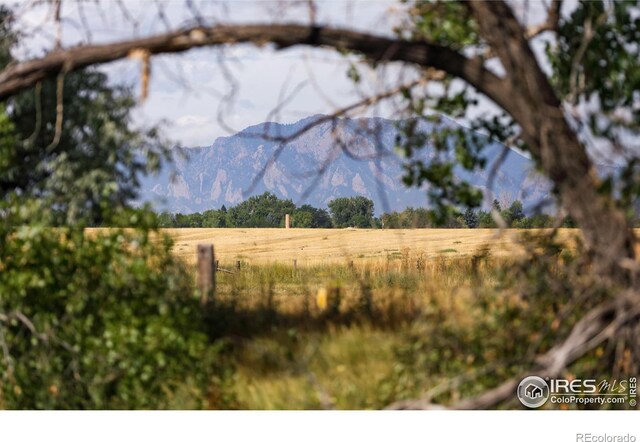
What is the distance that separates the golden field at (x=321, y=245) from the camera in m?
27.4

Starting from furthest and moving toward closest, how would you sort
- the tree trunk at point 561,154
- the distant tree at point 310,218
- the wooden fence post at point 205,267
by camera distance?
the distant tree at point 310,218 → the wooden fence post at point 205,267 → the tree trunk at point 561,154

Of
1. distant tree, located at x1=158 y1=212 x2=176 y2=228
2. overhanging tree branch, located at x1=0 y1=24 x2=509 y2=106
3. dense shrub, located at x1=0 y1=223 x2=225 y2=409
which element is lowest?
dense shrub, located at x1=0 y1=223 x2=225 y2=409

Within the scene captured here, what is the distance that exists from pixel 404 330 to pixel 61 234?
3416mm

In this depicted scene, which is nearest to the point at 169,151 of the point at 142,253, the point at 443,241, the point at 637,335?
the point at 142,253

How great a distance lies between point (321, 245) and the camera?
117 feet

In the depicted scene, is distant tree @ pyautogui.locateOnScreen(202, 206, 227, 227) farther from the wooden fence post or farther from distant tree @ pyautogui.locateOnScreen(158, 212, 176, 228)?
distant tree @ pyautogui.locateOnScreen(158, 212, 176, 228)

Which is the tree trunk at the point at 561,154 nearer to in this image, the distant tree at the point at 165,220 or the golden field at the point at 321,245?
the distant tree at the point at 165,220

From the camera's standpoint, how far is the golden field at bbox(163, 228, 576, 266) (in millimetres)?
27438

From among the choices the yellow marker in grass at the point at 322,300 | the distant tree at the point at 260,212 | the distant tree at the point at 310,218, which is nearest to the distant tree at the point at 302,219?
the distant tree at the point at 310,218

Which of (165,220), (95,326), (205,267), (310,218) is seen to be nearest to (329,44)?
(165,220)

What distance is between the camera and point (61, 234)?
30.0 feet

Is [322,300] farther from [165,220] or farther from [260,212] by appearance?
[260,212]

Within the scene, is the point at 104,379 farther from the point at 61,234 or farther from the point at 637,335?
the point at 637,335

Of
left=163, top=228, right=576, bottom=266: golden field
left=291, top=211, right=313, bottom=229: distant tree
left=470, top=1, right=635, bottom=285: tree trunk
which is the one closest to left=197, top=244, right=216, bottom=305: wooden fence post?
left=470, top=1, right=635, bottom=285: tree trunk
